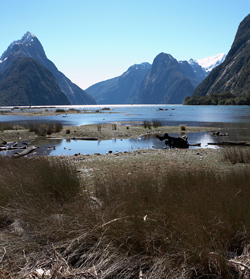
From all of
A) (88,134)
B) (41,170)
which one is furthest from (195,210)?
(88,134)

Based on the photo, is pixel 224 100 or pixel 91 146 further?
pixel 224 100

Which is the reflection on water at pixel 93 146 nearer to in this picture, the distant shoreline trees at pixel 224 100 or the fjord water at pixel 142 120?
the fjord water at pixel 142 120

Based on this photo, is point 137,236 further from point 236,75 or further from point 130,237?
point 236,75

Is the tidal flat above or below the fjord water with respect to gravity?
above

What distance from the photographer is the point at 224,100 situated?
136000 mm

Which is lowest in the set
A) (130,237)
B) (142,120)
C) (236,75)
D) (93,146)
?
(93,146)

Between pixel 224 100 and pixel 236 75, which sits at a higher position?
pixel 236 75

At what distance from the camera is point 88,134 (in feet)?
72.1

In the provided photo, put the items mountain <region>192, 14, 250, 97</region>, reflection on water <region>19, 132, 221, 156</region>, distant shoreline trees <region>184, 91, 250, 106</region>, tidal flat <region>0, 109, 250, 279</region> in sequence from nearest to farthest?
tidal flat <region>0, 109, 250, 279</region>, reflection on water <region>19, 132, 221, 156</region>, distant shoreline trees <region>184, 91, 250, 106</region>, mountain <region>192, 14, 250, 97</region>

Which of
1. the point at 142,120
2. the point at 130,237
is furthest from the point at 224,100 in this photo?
the point at 130,237

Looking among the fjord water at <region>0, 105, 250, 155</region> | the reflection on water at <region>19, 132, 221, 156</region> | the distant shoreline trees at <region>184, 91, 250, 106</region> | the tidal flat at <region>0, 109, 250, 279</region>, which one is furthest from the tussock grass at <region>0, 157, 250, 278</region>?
the distant shoreline trees at <region>184, 91, 250, 106</region>

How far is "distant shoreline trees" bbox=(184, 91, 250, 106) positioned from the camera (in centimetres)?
12050

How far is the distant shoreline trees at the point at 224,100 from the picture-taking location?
120500mm

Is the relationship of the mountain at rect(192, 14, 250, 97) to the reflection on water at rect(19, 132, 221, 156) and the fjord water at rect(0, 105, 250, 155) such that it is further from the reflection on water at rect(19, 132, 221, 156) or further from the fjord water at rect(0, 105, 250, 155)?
the reflection on water at rect(19, 132, 221, 156)
